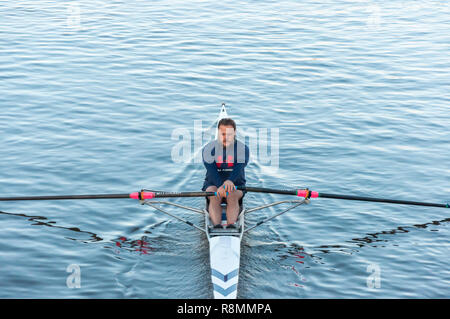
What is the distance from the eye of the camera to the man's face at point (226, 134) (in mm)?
→ 10914

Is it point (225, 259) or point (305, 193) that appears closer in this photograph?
point (225, 259)

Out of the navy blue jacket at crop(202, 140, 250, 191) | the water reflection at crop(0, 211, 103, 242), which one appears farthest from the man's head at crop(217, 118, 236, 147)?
the water reflection at crop(0, 211, 103, 242)

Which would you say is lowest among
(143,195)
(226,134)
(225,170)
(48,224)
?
(48,224)

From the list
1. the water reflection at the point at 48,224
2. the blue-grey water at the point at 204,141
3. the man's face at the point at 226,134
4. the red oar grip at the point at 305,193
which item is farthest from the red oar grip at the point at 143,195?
the red oar grip at the point at 305,193

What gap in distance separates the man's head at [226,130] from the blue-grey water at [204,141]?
2.16 meters

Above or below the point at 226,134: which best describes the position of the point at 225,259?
below

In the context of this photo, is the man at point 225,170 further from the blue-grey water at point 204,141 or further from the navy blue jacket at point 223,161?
the blue-grey water at point 204,141

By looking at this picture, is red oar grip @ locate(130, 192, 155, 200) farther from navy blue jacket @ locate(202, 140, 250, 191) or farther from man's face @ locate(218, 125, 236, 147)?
man's face @ locate(218, 125, 236, 147)

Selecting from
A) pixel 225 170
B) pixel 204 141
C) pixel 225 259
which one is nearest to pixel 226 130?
pixel 225 170

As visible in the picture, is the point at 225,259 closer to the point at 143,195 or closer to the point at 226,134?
the point at 143,195

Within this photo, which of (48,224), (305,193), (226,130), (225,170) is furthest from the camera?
(48,224)

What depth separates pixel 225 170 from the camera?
11.5m

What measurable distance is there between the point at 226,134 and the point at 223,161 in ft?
2.18

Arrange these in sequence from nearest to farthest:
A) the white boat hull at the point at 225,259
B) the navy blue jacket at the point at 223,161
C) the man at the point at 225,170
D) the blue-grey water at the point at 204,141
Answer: the white boat hull at the point at 225,259, the blue-grey water at the point at 204,141, the man at the point at 225,170, the navy blue jacket at the point at 223,161
